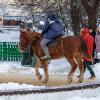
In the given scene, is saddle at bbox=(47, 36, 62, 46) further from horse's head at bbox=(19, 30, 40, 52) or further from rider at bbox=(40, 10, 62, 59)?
horse's head at bbox=(19, 30, 40, 52)

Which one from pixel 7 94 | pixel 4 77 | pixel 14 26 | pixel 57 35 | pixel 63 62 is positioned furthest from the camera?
pixel 14 26

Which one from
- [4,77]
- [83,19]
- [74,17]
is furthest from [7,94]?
[83,19]

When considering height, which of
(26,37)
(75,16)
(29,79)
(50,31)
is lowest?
(29,79)

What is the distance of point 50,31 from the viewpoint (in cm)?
1554

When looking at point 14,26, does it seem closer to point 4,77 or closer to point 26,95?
point 4,77

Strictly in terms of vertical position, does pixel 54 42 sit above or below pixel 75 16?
above

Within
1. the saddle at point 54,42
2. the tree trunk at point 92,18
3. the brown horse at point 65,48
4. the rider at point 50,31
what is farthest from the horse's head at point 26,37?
the tree trunk at point 92,18

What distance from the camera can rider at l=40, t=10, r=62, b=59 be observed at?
15.5 meters

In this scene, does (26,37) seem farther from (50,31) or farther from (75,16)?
(75,16)

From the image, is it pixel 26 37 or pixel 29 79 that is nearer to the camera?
pixel 26 37

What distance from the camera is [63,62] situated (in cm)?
2556

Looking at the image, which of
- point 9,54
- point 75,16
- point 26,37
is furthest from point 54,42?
point 75,16

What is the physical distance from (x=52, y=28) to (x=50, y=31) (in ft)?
0.38

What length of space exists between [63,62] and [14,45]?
9.99 ft
